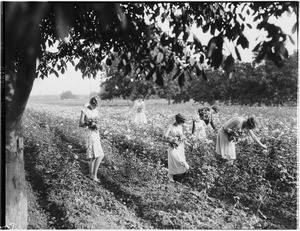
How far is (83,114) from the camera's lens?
6.28 m

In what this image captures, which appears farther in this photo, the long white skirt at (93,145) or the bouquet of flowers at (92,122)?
the long white skirt at (93,145)

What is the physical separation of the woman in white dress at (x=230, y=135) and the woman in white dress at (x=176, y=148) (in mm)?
1045

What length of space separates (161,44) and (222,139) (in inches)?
176

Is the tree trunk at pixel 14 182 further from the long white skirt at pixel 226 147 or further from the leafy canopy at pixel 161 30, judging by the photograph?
the long white skirt at pixel 226 147

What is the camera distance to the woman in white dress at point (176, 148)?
6227 mm

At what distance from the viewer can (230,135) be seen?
677 cm

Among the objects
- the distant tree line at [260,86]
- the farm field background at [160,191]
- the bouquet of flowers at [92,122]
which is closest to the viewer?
the farm field background at [160,191]

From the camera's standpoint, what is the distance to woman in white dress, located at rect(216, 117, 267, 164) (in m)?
6.67

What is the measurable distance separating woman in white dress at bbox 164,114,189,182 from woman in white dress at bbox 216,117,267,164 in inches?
41.1

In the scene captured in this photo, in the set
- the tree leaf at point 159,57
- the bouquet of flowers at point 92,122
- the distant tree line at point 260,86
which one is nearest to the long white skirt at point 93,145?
the bouquet of flowers at point 92,122

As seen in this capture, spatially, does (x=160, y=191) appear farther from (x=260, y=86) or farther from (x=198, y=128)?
(x=260, y=86)

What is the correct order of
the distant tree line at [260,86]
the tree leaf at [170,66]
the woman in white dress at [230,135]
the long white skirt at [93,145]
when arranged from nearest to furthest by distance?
1. the tree leaf at [170,66]
2. the long white skirt at [93,145]
3. the woman in white dress at [230,135]
4. the distant tree line at [260,86]

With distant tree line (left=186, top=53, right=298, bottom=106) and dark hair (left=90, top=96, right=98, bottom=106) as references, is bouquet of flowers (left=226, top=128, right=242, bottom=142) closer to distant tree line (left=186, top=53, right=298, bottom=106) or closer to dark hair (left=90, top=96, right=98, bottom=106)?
dark hair (left=90, top=96, right=98, bottom=106)

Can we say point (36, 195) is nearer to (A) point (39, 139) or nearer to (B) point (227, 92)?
(A) point (39, 139)
